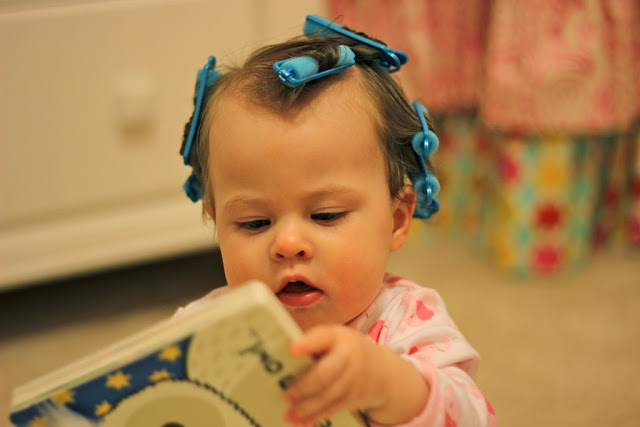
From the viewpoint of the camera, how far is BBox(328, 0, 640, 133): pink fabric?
47.9 inches

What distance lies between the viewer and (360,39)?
2.27 feet

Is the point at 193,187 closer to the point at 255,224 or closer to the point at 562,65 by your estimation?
the point at 255,224

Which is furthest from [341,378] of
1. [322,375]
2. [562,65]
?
[562,65]

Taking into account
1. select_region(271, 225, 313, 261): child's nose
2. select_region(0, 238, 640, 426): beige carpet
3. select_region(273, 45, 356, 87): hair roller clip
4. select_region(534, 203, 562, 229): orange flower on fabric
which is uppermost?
select_region(273, 45, 356, 87): hair roller clip

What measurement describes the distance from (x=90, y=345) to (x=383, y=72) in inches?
29.4

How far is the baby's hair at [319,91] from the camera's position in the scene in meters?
0.61

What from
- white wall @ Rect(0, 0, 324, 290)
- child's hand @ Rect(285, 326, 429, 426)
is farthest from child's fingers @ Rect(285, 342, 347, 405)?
white wall @ Rect(0, 0, 324, 290)

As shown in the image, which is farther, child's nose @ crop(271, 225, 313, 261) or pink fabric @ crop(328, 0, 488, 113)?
pink fabric @ crop(328, 0, 488, 113)

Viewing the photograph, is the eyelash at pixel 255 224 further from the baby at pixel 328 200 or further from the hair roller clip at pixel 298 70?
the hair roller clip at pixel 298 70

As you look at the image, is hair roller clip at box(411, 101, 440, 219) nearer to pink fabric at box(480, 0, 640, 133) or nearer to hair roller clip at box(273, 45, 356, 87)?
hair roller clip at box(273, 45, 356, 87)

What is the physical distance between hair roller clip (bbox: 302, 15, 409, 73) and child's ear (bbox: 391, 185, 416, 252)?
0.42 ft

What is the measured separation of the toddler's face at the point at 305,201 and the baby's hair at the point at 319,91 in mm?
12

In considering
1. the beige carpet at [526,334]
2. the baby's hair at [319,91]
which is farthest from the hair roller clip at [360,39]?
the beige carpet at [526,334]

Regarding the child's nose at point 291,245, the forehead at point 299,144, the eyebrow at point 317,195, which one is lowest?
the child's nose at point 291,245
